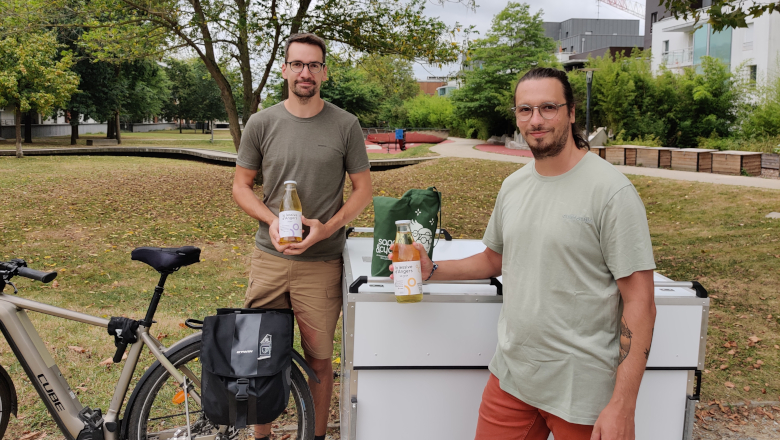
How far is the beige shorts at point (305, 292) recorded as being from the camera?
2.94m

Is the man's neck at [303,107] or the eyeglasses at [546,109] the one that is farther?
the man's neck at [303,107]

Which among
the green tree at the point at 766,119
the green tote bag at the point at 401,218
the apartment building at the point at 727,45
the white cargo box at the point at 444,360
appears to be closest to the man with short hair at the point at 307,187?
the green tote bag at the point at 401,218

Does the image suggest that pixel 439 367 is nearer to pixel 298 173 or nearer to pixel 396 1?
pixel 298 173

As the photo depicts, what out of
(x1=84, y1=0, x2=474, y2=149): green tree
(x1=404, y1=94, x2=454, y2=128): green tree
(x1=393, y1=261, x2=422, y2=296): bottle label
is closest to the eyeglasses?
(x1=393, y1=261, x2=422, y2=296): bottle label

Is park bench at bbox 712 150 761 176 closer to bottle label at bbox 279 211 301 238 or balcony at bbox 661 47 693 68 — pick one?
bottle label at bbox 279 211 301 238

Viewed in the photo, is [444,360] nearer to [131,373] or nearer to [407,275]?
[407,275]

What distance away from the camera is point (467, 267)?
246 centimetres

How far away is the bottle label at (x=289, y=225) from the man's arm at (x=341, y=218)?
0.10m

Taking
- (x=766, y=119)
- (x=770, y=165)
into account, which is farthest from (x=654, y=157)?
(x=766, y=119)

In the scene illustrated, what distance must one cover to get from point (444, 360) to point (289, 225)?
33.0 inches

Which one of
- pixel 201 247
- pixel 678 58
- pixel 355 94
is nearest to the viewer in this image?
pixel 201 247

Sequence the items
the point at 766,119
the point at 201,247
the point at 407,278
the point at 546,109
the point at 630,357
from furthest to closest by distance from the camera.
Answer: the point at 766,119 → the point at 201,247 → the point at 407,278 → the point at 546,109 → the point at 630,357

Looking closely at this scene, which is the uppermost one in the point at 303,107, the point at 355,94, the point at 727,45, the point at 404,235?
the point at 727,45

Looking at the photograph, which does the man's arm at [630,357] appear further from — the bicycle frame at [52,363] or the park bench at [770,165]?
the park bench at [770,165]
